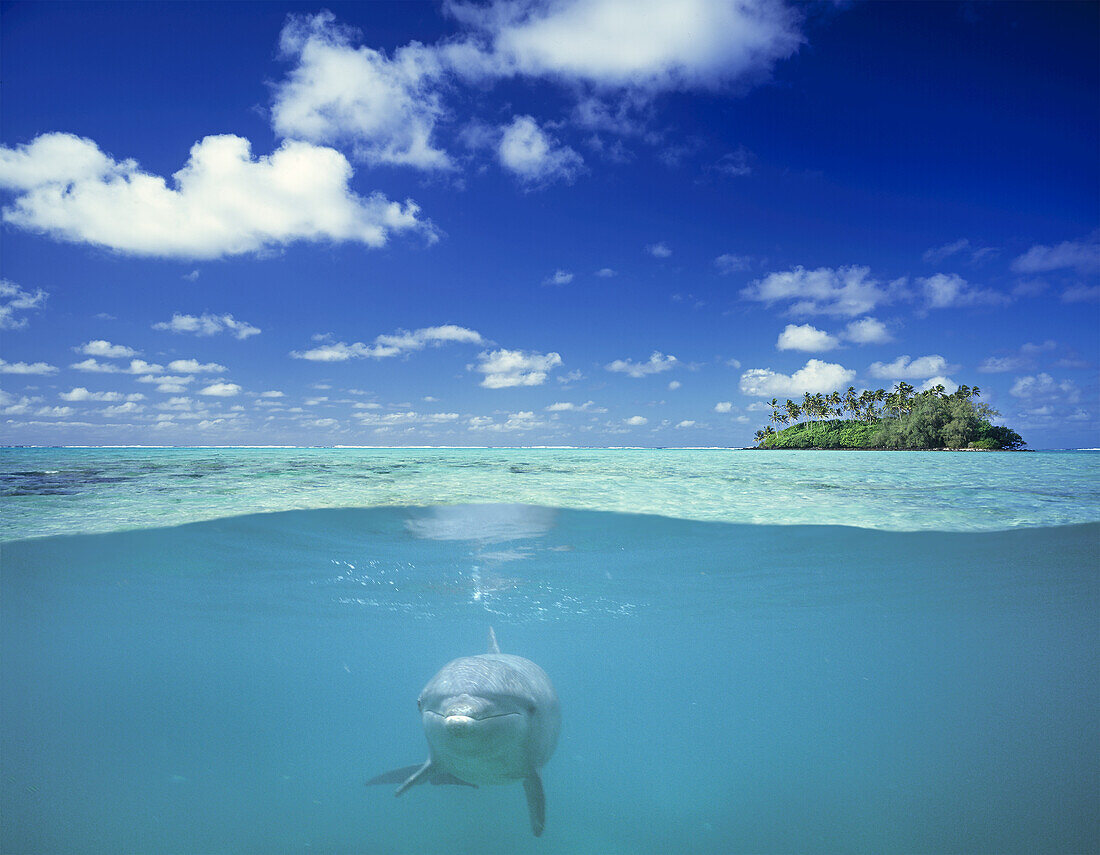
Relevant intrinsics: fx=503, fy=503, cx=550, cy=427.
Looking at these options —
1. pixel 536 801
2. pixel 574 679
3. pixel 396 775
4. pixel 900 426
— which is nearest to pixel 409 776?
pixel 396 775

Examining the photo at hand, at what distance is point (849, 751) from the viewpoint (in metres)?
13.1

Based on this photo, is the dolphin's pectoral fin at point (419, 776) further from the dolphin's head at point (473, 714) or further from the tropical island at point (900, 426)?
the tropical island at point (900, 426)

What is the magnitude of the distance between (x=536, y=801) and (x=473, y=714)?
1569mm

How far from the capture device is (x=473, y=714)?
14.9 feet

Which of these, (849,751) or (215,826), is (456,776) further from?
Result: (849,751)

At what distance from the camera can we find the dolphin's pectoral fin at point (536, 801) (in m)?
5.09

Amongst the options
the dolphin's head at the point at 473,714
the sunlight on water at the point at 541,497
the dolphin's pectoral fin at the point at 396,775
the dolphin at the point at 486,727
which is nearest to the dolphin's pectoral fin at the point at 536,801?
the dolphin at the point at 486,727

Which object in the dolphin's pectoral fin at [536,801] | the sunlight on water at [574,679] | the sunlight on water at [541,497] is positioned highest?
the sunlight on water at [541,497]

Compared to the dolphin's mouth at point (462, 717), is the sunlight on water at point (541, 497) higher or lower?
higher

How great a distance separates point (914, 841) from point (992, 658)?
54.0ft

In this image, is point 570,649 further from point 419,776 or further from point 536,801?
point 419,776

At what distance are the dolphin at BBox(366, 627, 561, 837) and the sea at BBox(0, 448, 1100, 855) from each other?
285cm

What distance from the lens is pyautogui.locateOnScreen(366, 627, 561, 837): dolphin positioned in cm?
464

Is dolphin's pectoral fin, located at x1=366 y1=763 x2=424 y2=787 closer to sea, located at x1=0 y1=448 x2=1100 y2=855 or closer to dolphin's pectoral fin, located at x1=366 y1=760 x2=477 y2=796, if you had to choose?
dolphin's pectoral fin, located at x1=366 y1=760 x2=477 y2=796
